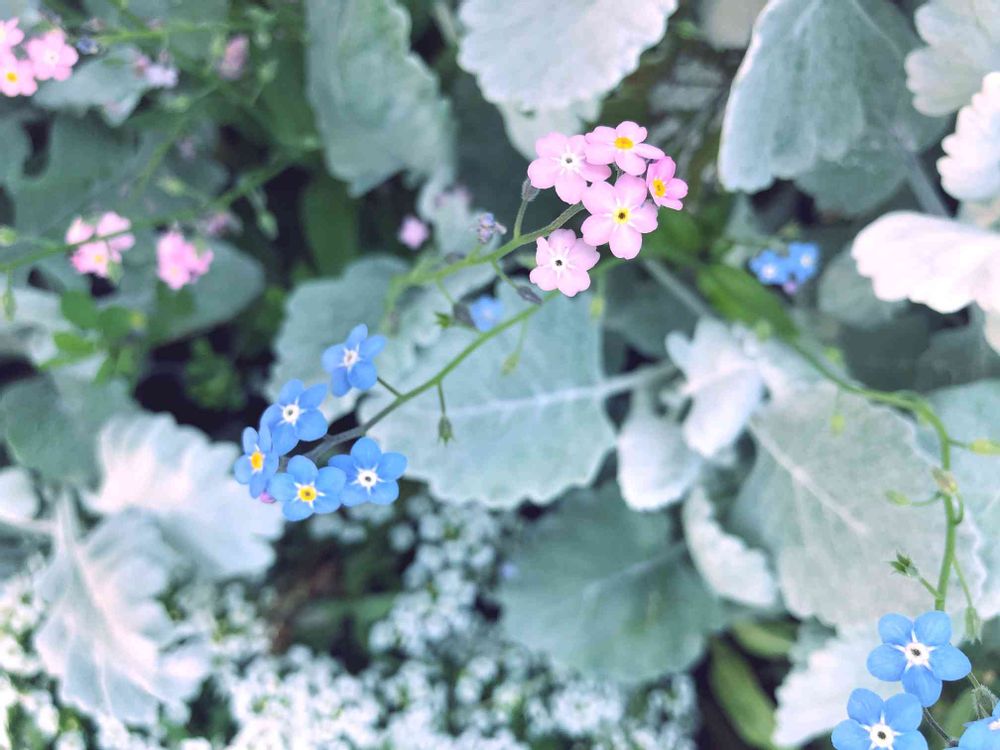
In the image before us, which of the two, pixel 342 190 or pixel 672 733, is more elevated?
pixel 342 190

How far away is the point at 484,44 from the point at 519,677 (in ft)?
1.89

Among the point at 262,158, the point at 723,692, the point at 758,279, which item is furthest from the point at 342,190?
the point at 723,692

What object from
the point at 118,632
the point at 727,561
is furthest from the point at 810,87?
the point at 118,632

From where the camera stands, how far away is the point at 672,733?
0.89 meters

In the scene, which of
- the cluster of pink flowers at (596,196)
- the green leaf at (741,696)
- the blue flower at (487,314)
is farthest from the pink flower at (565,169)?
the green leaf at (741,696)

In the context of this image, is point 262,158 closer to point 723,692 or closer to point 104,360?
point 104,360

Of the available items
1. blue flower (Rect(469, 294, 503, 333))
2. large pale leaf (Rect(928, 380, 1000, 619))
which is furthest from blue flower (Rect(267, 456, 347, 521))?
large pale leaf (Rect(928, 380, 1000, 619))

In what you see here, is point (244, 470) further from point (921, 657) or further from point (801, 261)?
point (801, 261)

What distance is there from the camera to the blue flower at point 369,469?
47 cm

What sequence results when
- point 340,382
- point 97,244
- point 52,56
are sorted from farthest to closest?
Result: point 97,244
point 52,56
point 340,382

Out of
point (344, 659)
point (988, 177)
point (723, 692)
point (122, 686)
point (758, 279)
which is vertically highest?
point (988, 177)

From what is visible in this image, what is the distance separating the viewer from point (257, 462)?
1.67ft

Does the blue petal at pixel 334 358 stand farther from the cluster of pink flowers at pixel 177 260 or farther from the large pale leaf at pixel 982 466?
the large pale leaf at pixel 982 466

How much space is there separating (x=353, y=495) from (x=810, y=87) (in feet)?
1.42
